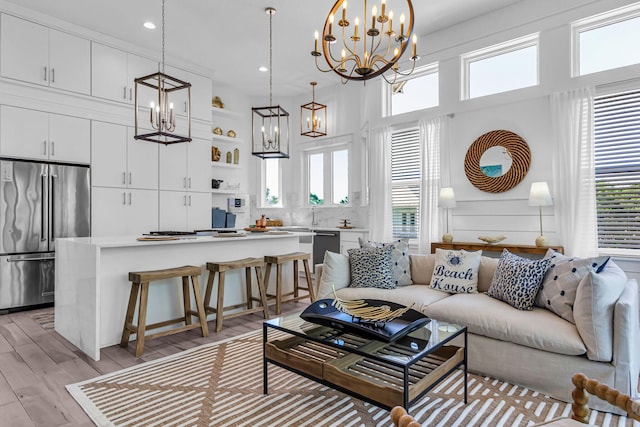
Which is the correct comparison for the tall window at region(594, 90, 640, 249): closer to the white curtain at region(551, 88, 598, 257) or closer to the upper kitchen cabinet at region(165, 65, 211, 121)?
the white curtain at region(551, 88, 598, 257)

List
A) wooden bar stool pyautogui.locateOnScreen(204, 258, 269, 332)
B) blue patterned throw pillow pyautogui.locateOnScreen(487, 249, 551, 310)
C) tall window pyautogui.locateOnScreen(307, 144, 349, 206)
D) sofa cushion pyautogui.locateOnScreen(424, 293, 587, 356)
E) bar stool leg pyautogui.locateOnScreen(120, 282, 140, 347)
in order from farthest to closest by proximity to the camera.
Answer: tall window pyautogui.locateOnScreen(307, 144, 349, 206) → wooden bar stool pyautogui.locateOnScreen(204, 258, 269, 332) → bar stool leg pyautogui.locateOnScreen(120, 282, 140, 347) → blue patterned throw pillow pyautogui.locateOnScreen(487, 249, 551, 310) → sofa cushion pyautogui.locateOnScreen(424, 293, 587, 356)

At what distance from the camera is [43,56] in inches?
181

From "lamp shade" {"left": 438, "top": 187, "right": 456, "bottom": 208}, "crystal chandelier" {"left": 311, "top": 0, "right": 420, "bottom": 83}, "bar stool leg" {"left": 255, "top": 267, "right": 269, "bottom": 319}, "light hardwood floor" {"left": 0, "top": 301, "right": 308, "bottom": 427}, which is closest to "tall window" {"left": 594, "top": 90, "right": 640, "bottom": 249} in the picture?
"lamp shade" {"left": 438, "top": 187, "right": 456, "bottom": 208}

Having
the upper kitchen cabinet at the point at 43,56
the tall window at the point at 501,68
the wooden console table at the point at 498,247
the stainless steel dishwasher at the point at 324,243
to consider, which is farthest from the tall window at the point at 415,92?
the upper kitchen cabinet at the point at 43,56


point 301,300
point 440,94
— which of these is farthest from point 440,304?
point 440,94

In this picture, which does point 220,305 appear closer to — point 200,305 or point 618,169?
point 200,305

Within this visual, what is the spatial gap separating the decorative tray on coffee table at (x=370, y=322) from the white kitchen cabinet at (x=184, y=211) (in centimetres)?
402

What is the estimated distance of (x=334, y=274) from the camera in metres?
3.62

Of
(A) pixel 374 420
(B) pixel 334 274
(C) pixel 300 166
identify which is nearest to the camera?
(A) pixel 374 420

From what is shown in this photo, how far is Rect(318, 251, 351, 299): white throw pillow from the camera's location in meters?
3.60

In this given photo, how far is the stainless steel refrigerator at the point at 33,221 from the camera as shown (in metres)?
4.32

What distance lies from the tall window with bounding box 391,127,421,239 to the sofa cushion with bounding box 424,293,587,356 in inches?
112

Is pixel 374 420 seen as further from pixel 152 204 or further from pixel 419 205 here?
pixel 152 204

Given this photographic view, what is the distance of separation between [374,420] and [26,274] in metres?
4.44
